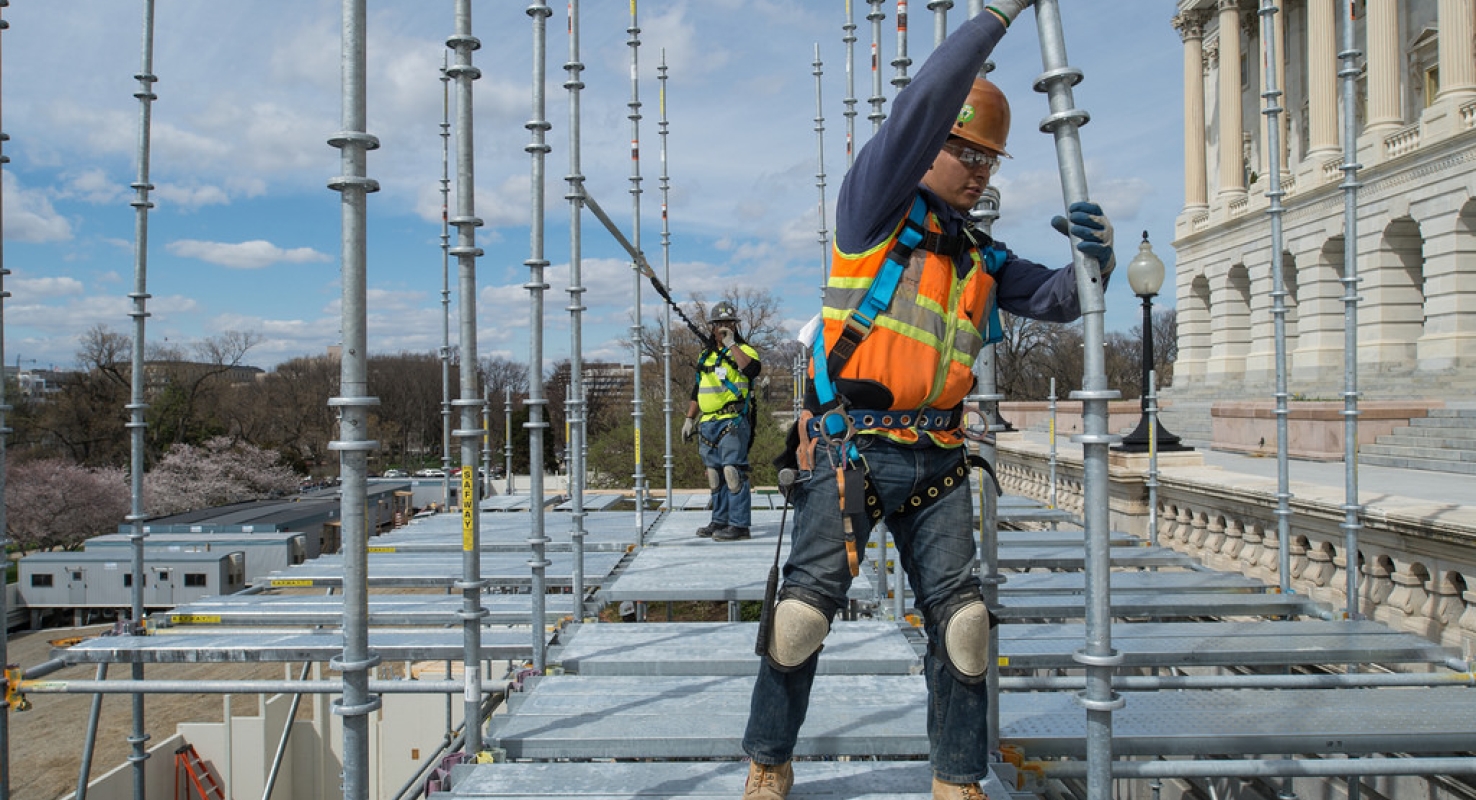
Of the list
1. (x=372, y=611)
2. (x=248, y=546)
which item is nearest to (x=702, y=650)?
(x=372, y=611)

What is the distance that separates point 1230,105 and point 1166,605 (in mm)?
30422

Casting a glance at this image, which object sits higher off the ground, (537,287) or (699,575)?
(537,287)

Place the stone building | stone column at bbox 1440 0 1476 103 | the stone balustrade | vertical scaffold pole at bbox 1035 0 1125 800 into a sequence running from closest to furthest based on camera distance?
vertical scaffold pole at bbox 1035 0 1125 800, the stone balustrade, stone column at bbox 1440 0 1476 103, the stone building

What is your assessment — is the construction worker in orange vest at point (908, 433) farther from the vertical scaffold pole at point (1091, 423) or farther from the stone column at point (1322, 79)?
the stone column at point (1322, 79)

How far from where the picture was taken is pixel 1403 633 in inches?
191

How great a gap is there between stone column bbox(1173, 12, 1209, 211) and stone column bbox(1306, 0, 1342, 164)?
285 inches

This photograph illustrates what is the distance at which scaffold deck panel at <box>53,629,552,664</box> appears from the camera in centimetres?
465

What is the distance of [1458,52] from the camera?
19.3 m

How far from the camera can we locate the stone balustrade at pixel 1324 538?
527cm

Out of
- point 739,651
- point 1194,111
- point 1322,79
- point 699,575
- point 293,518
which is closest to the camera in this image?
point 739,651

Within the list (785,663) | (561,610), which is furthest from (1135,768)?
(561,610)

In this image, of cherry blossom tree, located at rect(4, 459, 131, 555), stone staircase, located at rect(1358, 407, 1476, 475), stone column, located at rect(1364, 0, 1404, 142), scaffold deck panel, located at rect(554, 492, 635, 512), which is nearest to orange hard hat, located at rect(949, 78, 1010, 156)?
scaffold deck panel, located at rect(554, 492, 635, 512)

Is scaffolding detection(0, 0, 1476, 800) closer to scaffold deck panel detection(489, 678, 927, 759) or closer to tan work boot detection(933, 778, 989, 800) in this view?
scaffold deck panel detection(489, 678, 927, 759)

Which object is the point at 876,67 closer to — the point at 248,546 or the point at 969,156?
the point at 969,156
